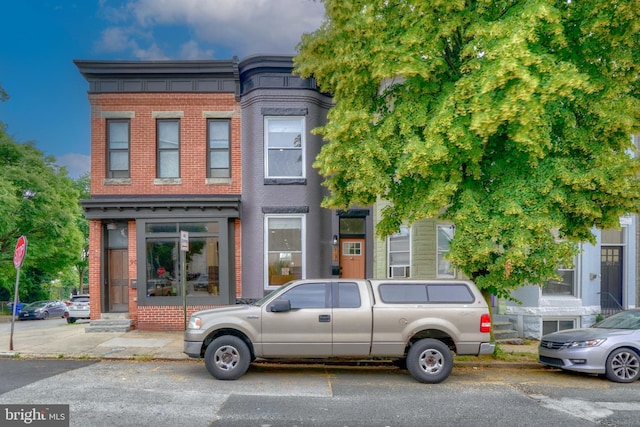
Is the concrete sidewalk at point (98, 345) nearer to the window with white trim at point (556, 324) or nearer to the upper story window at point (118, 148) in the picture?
the upper story window at point (118, 148)

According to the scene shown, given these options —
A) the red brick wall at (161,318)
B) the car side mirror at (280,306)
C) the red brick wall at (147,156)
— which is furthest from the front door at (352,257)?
the car side mirror at (280,306)

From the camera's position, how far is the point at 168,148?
1466 cm

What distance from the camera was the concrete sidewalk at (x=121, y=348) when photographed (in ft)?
33.2

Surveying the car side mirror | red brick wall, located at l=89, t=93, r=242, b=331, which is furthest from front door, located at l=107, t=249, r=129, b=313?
the car side mirror

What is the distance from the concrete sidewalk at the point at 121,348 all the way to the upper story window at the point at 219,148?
5.05 meters

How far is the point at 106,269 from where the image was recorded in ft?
48.2

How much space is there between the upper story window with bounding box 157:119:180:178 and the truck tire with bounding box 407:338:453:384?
955cm

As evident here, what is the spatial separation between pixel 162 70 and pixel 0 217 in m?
15.2

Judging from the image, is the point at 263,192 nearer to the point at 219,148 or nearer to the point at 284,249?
the point at 284,249

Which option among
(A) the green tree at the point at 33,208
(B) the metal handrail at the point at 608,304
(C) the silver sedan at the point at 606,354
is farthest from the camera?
(A) the green tree at the point at 33,208

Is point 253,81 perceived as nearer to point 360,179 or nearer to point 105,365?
point 360,179

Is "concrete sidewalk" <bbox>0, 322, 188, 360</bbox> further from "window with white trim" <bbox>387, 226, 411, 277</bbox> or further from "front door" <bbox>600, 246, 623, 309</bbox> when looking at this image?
"front door" <bbox>600, 246, 623, 309</bbox>

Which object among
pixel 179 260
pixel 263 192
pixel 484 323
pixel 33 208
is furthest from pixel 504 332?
pixel 33 208

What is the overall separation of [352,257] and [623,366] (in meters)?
8.25
